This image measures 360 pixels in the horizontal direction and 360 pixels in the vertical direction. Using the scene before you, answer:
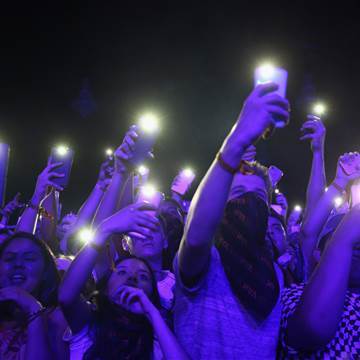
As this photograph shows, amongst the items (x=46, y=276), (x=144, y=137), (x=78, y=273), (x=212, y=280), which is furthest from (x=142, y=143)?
(x=212, y=280)

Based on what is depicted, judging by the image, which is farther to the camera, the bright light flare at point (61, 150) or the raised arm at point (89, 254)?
the bright light flare at point (61, 150)

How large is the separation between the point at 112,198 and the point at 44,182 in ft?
4.63

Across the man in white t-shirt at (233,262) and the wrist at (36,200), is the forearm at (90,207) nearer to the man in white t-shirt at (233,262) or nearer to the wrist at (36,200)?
the wrist at (36,200)

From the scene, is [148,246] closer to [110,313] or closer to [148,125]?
[110,313]

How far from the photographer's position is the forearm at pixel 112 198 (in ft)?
8.39

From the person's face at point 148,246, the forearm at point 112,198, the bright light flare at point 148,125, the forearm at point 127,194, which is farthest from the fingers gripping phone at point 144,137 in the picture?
the person's face at point 148,246

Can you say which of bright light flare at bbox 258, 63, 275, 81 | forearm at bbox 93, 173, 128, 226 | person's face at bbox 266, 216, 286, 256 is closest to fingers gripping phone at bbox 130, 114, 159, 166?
forearm at bbox 93, 173, 128, 226

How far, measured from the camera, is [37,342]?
2107 mm

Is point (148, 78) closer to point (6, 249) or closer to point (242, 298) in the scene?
point (6, 249)

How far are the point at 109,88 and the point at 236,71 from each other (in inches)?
150

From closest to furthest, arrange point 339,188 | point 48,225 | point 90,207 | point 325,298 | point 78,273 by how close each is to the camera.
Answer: point 325,298 < point 78,273 < point 339,188 < point 90,207 < point 48,225

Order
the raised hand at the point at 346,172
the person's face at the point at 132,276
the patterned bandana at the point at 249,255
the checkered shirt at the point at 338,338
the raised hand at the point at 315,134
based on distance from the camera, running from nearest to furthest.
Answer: the patterned bandana at the point at 249,255
the checkered shirt at the point at 338,338
the person's face at the point at 132,276
the raised hand at the point at 346,172
the raised hand at the point at 315,134

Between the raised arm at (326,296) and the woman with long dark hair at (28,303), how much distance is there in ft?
4.37

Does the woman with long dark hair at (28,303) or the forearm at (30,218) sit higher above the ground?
the forearm at (30,218)
